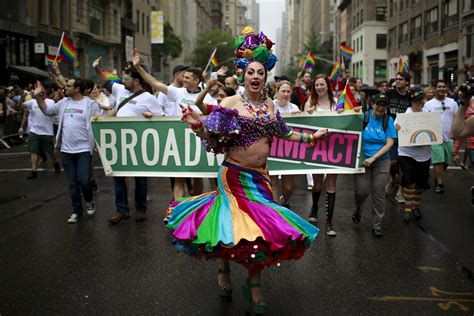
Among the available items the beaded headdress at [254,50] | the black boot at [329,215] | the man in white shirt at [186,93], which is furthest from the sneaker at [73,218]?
the beaded headdress at [254,50]

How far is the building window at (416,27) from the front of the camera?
162 feet

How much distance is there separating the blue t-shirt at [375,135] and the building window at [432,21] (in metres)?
39.1

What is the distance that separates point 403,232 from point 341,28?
88.6 m

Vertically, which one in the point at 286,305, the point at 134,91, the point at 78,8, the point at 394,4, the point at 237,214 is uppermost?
the point at 394,4

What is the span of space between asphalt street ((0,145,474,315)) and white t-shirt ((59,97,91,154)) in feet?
3.52

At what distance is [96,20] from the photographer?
4534 cm

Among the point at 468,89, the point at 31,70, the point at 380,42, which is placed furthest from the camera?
the point at 380,42

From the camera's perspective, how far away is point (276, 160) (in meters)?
8.41

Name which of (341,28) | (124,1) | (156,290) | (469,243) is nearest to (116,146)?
(156,290)

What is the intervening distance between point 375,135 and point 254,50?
3165mm

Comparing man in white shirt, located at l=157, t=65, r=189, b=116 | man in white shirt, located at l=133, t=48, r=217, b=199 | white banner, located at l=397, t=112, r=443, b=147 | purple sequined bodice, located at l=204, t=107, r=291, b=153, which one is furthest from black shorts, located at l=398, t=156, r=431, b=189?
purple sequined bodice, located at l=204, t=107, r=291, b=153

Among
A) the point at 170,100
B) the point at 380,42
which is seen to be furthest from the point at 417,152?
the point at 380,42

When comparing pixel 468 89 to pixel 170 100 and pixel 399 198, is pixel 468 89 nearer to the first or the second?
pixel 170 100

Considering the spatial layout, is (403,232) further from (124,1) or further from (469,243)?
(124,1)
